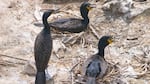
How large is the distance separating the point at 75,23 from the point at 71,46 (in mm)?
611

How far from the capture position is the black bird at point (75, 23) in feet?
23.2

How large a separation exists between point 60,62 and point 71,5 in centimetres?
175

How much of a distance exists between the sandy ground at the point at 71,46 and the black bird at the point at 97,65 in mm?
138

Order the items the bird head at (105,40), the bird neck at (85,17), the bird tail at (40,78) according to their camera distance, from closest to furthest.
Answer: the bird tail at (40,78), the bird head at (105,40), the bird neck at (85,17)

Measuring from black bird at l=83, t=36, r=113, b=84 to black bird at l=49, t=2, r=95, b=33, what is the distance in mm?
1017

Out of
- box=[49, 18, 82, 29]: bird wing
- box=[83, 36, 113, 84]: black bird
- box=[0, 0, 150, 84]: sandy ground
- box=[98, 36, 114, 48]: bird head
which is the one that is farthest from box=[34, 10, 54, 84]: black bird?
box=[49, 18, 82, 29]: bird wing

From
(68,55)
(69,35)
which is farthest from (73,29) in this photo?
(68,55)

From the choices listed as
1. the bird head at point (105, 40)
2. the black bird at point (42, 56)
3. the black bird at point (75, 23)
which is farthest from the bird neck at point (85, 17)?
the black bird at point (42, 56)

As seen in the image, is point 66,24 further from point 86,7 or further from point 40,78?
point 40,78

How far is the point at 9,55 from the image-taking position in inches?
252

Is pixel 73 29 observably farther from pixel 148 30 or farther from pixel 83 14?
pixel 148 30

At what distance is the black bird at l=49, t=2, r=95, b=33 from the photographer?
7.07 meters

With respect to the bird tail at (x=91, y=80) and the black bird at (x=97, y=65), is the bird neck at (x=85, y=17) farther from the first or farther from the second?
the bird tail at (x=91, y=80)

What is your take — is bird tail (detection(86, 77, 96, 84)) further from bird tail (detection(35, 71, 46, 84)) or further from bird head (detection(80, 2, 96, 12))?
bird head (detection(80, 2, 96, 12))
